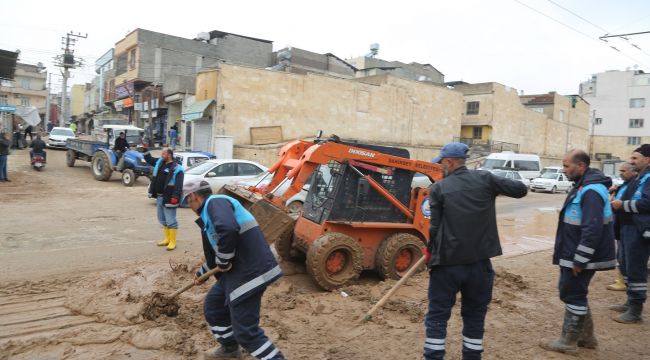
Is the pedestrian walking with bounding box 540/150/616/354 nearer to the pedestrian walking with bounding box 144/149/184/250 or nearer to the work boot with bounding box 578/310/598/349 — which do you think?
the work boot with bounding box 578/310/598/349

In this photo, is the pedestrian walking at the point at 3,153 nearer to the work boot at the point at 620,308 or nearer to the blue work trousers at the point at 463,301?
the blue work trousers at the point at 463,301

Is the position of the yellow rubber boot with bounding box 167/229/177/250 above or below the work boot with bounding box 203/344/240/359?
above

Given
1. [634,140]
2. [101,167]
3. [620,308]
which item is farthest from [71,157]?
[634,140]

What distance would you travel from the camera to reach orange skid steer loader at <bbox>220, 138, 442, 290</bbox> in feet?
20.0

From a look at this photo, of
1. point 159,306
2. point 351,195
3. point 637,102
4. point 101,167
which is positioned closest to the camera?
point 159,306

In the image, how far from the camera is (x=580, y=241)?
4082 mm

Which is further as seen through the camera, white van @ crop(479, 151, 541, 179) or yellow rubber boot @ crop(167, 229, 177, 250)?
white van @ crop(479, 151, 541, 179)

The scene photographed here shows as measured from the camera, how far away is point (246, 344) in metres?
3.51

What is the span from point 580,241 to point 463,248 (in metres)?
1.38

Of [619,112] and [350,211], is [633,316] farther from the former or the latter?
[619,112]

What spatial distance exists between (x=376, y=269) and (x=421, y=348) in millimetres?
2285

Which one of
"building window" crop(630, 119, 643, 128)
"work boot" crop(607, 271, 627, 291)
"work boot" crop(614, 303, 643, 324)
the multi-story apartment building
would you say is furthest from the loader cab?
"building window" crop(630, 119, 643, 128)

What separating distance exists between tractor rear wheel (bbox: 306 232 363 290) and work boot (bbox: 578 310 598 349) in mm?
2777

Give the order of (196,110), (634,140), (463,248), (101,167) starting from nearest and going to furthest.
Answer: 1. (463,248)
2. (101,167)
3. (196,110)
4. (634,140)
